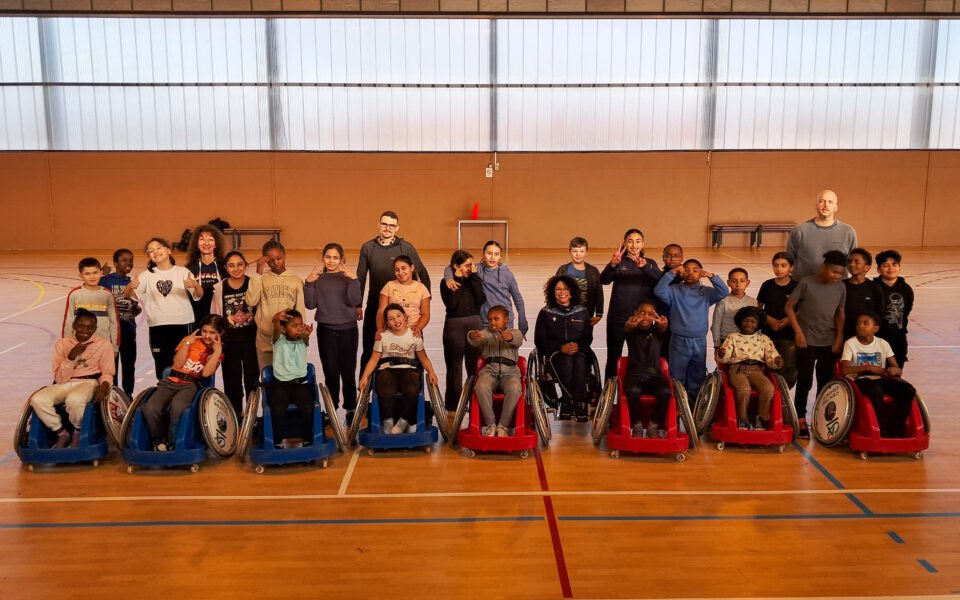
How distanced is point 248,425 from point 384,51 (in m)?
15.9

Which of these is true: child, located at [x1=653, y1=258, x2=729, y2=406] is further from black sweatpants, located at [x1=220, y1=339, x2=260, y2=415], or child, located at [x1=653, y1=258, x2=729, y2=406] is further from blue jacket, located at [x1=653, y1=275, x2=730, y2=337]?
black sweatpants, located at [x1=220, y1=339, x2=260, y2=415]

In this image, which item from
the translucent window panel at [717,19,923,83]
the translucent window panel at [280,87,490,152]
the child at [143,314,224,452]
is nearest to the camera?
the child at [143,314,224,452]

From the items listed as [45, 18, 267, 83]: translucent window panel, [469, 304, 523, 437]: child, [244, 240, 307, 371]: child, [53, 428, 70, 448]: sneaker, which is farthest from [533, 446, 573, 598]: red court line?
[45, 18, 267, 83]: translucent window panel

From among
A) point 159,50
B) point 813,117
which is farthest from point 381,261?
point 813,117

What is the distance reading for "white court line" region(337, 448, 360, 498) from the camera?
5.20 m

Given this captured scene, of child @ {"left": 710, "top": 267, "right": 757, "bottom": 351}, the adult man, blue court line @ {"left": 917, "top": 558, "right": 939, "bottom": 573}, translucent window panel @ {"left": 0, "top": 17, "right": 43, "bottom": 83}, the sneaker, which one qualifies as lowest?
blue court line @ {"left": 917, "top": 558, "right": 939, "bottom": 573}

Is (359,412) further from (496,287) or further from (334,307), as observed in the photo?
(496,287)

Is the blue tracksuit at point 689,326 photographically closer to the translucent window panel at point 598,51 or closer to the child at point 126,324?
the child at point 126,324

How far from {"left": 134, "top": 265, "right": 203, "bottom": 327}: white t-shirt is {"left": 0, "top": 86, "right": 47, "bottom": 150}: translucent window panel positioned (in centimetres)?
1643

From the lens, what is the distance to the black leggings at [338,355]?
634cm

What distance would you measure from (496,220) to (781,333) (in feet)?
48.7

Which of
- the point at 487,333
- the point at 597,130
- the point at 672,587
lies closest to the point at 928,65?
the point at 597,130

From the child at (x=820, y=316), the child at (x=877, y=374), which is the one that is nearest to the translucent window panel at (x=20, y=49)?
the child at (x=820, y=316)

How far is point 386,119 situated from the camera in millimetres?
20359
